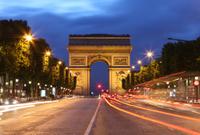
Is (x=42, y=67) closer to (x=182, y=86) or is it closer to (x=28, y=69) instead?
(x=28, y=69)

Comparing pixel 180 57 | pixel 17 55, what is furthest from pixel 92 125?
pixel 180 57

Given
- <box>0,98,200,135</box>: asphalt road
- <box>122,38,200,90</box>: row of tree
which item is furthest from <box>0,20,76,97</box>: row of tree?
<box>0,98,200,135</box>: asphalt road

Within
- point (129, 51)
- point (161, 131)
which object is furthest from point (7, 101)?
point (129, 51)

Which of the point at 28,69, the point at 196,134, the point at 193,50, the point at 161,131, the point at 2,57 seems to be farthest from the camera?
the point at 28,69

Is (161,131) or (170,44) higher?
(170,44)

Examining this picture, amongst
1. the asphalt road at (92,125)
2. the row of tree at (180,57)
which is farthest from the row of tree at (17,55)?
the asphalt road at (92,125)

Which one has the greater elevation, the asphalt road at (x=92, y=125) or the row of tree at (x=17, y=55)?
the row of tree at (x=17, y=55)

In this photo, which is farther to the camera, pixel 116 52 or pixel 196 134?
pixel 116 52

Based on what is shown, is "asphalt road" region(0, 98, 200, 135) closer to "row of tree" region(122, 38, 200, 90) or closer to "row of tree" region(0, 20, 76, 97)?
"row of tree" region(0, 20, 76, 97)

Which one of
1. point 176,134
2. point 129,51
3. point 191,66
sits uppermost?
point 129,51

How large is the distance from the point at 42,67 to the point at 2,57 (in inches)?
1284

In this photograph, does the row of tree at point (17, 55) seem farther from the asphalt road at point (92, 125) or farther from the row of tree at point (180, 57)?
the asphalt road at point (92, 125)

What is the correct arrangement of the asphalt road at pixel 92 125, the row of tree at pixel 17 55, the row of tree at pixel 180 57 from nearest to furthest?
1. the asphalt road at pixel 92 125
2. the row of tree at pixel 17 55
3. the row of tree at pixel 180 57

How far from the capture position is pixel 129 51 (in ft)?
639
